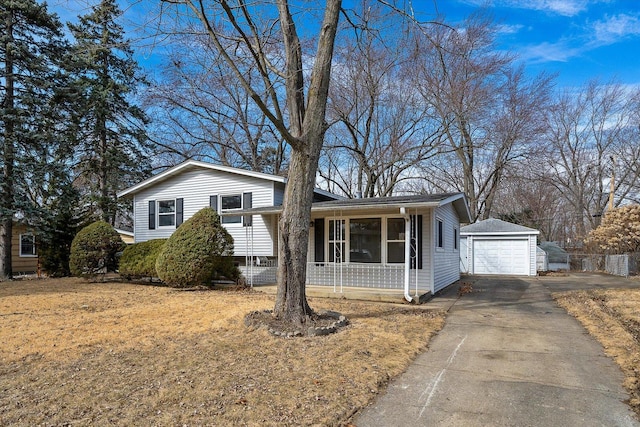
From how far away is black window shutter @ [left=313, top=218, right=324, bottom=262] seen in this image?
12547 mm

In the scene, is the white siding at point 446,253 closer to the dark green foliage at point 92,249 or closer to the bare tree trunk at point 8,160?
the dark green foliage at point 92,249

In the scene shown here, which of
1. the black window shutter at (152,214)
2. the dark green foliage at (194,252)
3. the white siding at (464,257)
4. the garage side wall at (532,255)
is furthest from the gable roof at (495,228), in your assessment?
the black window shutter at (152,214)

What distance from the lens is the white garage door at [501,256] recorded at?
1981 centimetres

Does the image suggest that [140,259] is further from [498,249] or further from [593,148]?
[593,148]

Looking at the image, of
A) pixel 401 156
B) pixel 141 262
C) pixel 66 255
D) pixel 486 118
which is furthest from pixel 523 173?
pixel 66 255

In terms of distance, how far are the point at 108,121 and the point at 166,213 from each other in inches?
325

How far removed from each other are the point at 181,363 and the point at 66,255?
1388 centimetres

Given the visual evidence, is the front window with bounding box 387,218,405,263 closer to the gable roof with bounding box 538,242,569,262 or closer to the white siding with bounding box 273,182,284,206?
the white siding with bounding box 273,182,284,206

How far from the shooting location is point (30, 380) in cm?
414

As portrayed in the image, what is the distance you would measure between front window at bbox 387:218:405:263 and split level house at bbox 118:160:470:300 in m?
0.03

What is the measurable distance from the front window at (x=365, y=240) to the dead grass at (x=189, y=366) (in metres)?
3.68

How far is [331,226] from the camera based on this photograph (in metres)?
12.5

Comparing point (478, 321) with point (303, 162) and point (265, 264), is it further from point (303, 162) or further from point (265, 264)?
point (265, 264)

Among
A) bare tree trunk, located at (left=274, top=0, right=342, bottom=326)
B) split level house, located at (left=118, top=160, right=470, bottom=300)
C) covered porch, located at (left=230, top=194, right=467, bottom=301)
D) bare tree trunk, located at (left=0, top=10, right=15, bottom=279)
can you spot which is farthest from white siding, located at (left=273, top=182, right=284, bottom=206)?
bare tree trunk, located at (left=0, top=10, right=15, bottom=279)
